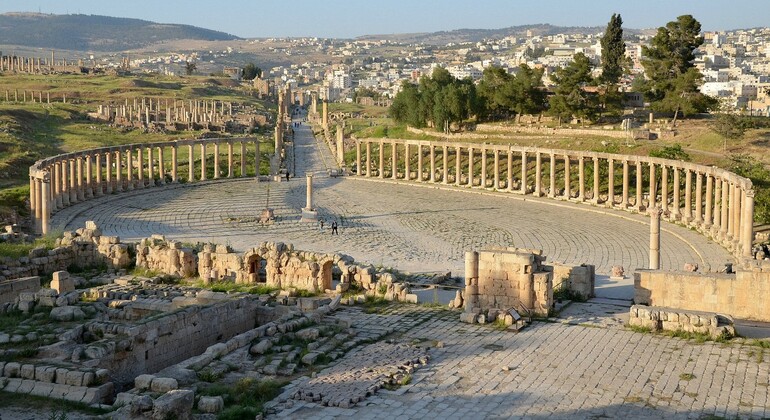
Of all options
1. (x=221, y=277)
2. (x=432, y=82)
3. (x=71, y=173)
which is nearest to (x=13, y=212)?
(x=71, y=173)

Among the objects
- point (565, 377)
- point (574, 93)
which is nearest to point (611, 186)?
point (574, 93)

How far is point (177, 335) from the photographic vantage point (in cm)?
2148

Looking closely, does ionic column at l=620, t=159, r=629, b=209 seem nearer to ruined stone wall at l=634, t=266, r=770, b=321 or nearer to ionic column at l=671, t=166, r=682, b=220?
ionic column at l=671, t=166, r=682, b=220

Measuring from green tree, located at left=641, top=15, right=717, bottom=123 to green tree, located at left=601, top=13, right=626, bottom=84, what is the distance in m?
3.45

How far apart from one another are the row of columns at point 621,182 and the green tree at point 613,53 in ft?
36.4

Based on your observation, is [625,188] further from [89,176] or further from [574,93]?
[89,176]

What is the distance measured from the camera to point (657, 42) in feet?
218

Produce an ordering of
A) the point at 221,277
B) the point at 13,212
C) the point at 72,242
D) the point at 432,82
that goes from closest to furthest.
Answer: the point at 221,277 → the point at 72,242 → the point at 13,212 → the point at 432,82

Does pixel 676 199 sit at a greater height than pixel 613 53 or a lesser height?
lesser

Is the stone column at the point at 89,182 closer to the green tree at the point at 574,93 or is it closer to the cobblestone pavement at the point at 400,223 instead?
the cobblestone pavement at the point at 400,223

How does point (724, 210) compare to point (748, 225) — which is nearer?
point (748, 225)

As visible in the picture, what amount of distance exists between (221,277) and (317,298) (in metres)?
4.32

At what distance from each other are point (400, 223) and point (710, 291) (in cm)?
2366

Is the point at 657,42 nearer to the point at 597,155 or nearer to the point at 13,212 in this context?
the point at 597,155
